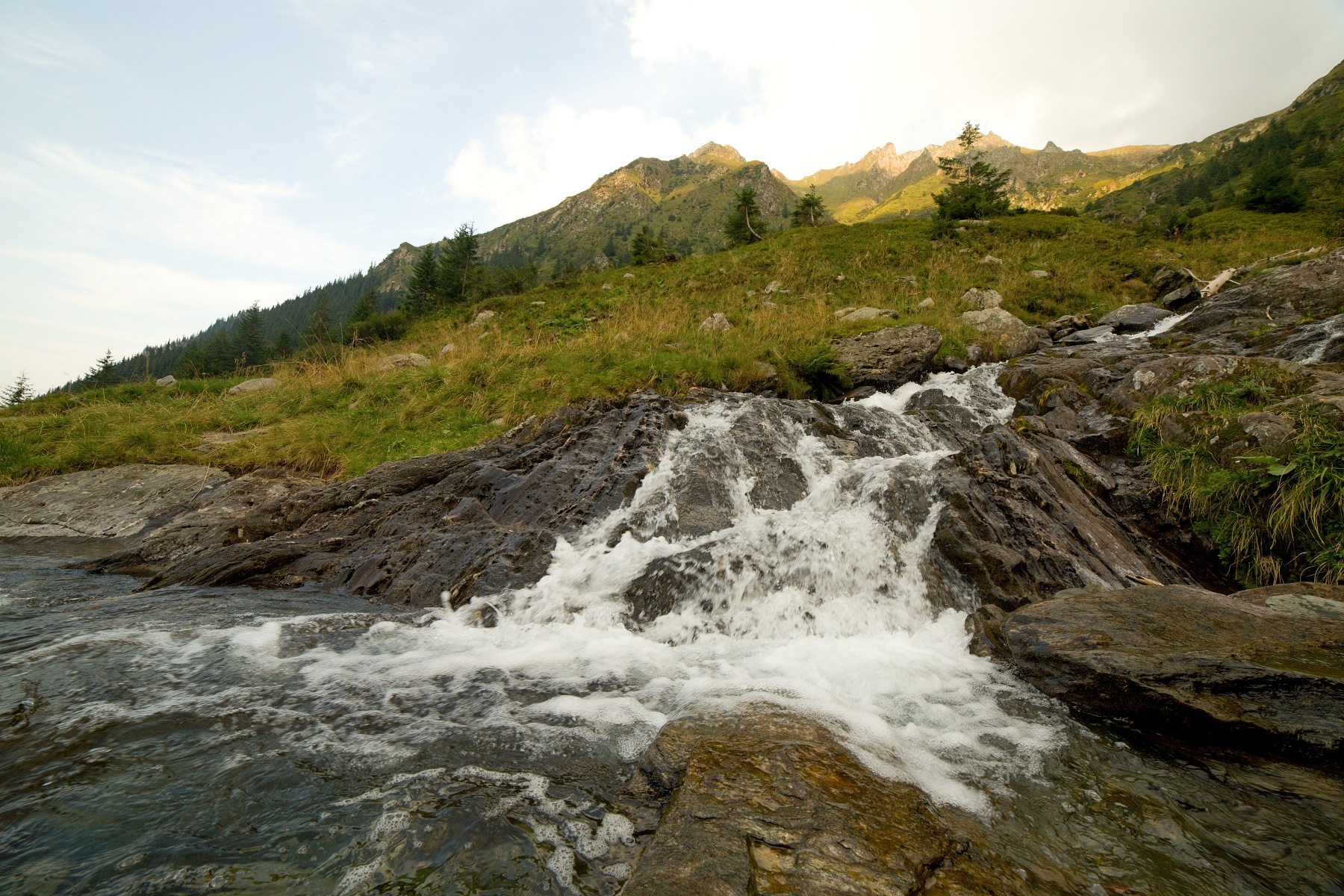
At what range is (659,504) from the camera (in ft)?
24.8

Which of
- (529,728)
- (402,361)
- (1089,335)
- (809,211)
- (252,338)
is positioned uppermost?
(252,338)

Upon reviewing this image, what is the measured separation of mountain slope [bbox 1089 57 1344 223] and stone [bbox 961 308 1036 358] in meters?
20.6

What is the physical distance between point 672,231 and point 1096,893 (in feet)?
544

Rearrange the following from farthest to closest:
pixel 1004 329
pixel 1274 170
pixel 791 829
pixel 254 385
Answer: pixel 1274 170, pixel 254 385, pixel 1004 329, pixel 791 829

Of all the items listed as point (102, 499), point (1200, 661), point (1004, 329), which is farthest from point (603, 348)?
point (1004, 329)

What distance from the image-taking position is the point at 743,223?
35250 mm

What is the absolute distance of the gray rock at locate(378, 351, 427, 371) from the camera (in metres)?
14.4

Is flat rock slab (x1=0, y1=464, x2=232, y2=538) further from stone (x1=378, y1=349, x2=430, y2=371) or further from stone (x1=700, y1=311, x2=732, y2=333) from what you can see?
stone (x1=700, y1=311, x2=732, y2=333)

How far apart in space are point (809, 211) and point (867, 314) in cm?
2510

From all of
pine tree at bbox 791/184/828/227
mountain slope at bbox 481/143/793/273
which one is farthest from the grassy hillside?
mountain slope at bbox 481/143/793/273

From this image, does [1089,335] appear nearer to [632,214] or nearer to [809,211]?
[809,211]

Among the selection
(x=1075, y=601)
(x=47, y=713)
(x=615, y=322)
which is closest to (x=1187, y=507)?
(x=1075, y=601)

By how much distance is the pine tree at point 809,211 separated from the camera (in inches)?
1467

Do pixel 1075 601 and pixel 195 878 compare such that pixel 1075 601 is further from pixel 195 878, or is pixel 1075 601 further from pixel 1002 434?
pixel 195 878
